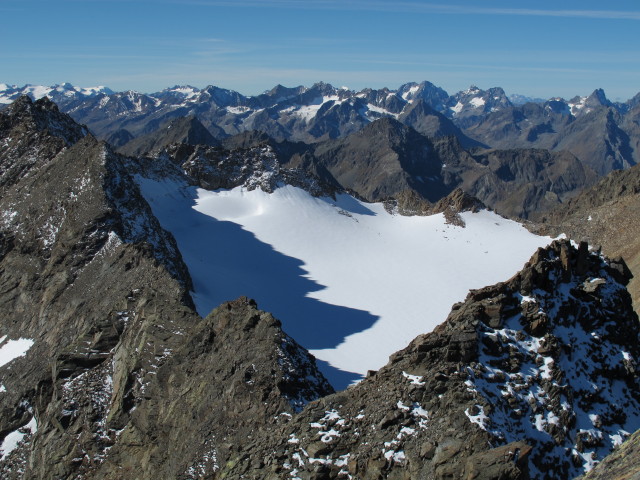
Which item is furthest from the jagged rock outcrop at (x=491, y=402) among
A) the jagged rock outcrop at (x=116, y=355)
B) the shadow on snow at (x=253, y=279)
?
the shadow on snow at (x=253, y=279)

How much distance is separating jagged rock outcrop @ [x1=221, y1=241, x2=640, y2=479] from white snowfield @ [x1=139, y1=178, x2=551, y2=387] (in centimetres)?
1621

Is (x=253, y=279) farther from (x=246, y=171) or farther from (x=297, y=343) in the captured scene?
(x=246, y=171)

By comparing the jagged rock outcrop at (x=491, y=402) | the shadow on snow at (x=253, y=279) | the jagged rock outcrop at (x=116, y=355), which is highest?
the jagged rock outcrop at (x=491, y=402)

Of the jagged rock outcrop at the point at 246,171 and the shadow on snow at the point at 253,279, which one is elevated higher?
the jagged rock outcrop at the point at 246,171

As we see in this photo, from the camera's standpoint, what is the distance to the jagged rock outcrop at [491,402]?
1130 centimetres

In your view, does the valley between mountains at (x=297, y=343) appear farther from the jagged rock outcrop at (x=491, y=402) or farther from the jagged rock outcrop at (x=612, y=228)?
the jagged rock outcrop at (x=612, y=228)

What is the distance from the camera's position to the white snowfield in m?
37.6

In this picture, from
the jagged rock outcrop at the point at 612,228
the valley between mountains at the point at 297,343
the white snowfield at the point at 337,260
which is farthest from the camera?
the jagged rock outcrop at the point at 612,228

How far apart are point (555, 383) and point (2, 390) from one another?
2675 centimetres

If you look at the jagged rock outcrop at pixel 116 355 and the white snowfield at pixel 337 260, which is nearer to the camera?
the jagged rock outcrop at pixel 116 355

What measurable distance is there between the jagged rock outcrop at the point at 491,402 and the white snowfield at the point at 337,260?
16.2 m

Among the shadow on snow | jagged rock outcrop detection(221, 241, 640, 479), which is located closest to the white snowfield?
the shadow on snow

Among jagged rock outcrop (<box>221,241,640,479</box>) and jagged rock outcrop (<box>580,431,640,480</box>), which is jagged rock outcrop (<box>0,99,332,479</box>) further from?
jagged rock outcrop (<box>580,431,640,480</box>)

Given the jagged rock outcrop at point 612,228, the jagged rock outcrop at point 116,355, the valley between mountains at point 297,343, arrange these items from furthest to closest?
the jagged rock outcrop at point 612,228 < the jagged rock outcrop at point 116,355 < the valley between mountains at point 297,343
